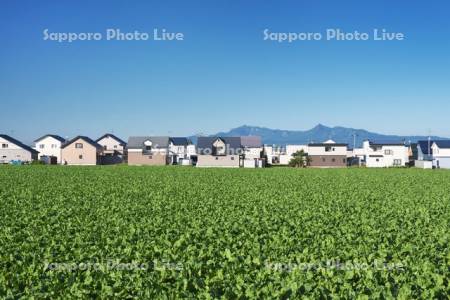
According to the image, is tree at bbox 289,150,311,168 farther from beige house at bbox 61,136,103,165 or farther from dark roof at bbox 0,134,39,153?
dark roof at bbox 0,134,39,153

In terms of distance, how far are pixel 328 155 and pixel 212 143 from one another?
20.5m

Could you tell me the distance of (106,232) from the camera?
11836mm

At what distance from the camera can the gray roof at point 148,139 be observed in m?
86.3

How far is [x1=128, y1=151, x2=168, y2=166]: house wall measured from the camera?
80.0m

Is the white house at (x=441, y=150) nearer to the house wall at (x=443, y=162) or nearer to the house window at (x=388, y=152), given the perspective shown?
the house wall at (x=443, y=162)

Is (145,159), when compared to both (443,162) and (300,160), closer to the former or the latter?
(300,160)

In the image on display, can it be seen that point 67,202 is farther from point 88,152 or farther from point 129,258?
point 88,152

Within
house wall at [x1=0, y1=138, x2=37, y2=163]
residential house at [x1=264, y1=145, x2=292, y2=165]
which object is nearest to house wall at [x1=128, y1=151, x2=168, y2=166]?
house wall at [x1=0, y1=138, x2=37, y2=163]

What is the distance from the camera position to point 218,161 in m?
71.8

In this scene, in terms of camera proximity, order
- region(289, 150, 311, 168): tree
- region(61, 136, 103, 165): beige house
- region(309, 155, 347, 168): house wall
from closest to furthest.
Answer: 1. region(289, 150, 311, 168): tree
2. region(309, 155, 347, 168): house wall
3. region(61, 136, 103, 165): beige house

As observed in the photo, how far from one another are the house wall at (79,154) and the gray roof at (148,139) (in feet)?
29.8

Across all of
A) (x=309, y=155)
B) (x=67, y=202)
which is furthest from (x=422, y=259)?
(x=309, y=155)

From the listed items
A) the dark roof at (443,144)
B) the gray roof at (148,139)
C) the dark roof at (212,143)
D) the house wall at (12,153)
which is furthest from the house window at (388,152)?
the house wall at (12,153)

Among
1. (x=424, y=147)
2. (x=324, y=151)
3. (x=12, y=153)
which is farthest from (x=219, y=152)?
(x=12, y=153)
